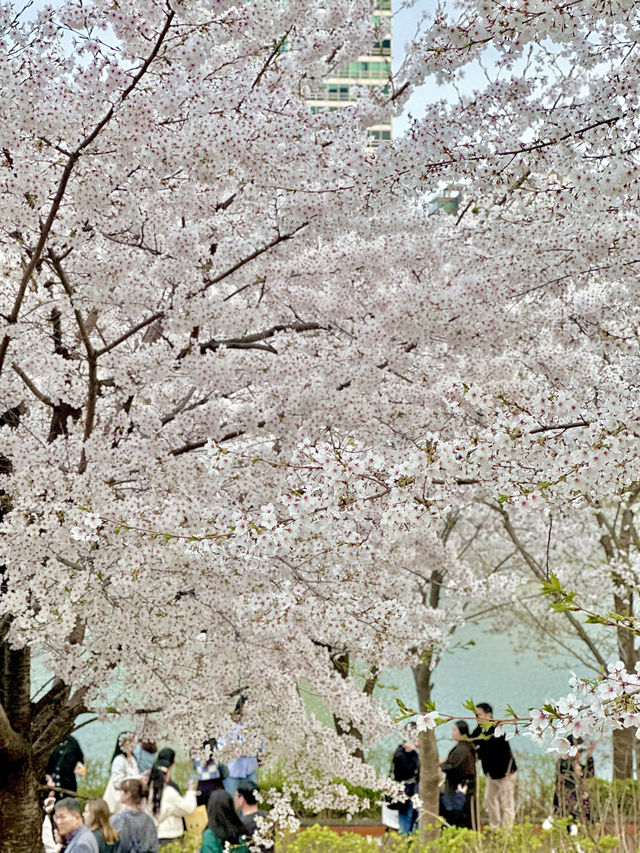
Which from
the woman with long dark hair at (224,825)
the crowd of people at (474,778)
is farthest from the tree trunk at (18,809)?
the crowd of people at (474,778)

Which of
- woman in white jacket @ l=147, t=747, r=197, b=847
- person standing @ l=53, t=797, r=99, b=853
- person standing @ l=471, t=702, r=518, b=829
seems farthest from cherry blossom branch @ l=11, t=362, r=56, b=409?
person standing @ l=471, t=702, r=518, b=829

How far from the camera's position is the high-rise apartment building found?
5.31 meters

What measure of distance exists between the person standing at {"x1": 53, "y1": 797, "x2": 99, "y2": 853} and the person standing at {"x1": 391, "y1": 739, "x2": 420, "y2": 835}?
4.50m

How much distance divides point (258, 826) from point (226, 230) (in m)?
4.63

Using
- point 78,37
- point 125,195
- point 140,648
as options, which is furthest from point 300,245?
point 140,648

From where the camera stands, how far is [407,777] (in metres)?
8.67

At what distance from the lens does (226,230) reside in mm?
4984

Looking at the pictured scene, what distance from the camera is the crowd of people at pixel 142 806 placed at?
4809 millimetres

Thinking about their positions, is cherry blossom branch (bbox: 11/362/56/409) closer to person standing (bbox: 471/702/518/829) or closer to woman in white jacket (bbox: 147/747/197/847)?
woman in white jacket (bbox: 147/747/197/847)

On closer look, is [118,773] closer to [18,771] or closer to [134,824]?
[134,824]

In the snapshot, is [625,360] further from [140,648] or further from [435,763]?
[435,763]

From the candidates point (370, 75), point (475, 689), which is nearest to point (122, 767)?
point (370, 75)

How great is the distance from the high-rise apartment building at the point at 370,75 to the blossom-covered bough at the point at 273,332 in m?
0.22

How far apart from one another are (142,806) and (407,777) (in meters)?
4.03
